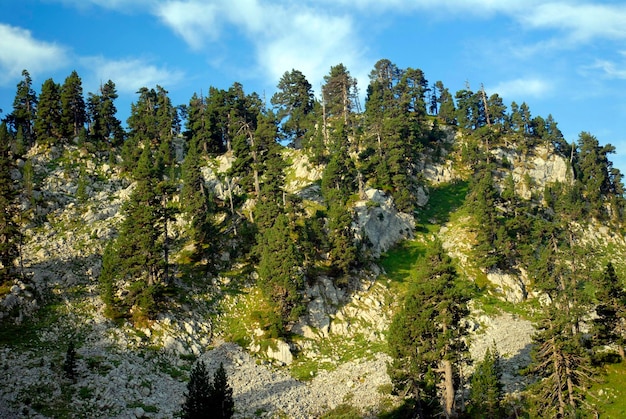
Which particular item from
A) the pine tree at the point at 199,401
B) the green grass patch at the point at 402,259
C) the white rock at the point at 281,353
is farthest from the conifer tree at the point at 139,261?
the green grass patch at the point at 402,259

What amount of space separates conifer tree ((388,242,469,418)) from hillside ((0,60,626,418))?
18 centimetres

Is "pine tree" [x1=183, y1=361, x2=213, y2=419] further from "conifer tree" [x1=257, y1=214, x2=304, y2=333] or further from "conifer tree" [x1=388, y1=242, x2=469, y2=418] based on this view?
"conifer tree" [x1=257, y1=214, x2=304, y2=333]

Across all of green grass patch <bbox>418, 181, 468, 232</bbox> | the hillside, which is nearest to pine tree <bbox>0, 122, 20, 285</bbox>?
the hillside

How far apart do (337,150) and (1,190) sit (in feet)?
174

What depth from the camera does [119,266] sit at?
53875 millimetres

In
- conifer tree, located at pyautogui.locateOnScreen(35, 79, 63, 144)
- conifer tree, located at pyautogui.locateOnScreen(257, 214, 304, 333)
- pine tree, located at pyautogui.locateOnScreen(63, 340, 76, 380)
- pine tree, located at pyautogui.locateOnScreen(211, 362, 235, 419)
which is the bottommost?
pine tree, located at pyautogui.locateOnScreen(211, 362, 235, 419)

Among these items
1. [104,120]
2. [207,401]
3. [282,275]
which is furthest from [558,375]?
[104,120]

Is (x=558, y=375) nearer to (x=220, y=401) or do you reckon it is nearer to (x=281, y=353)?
(x=220, y=401)

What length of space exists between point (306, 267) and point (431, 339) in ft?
90.5

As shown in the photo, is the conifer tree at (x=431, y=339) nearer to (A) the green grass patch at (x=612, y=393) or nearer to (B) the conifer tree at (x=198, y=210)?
(A) the green grass patch at (x=612, y=393)

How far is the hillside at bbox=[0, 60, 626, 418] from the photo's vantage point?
131 ft

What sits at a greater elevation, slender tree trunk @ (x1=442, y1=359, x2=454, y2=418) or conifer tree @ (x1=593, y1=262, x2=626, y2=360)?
conifer tree @ (x1=593, y1=262, x2=626, y2=360)

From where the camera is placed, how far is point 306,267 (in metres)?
64.6

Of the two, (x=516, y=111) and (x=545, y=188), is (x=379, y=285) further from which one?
(x=516, y=111)
